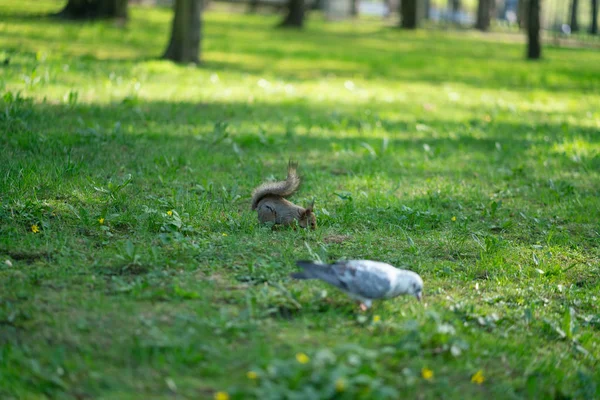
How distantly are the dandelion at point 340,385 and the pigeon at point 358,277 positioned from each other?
0.89m

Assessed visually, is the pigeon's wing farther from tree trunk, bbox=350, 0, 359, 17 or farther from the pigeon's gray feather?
tree trunk, bbox=350, 0, 359, 17

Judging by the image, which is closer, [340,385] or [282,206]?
[340,385]

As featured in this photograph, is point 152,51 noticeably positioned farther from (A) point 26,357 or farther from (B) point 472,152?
(A) point 26,357

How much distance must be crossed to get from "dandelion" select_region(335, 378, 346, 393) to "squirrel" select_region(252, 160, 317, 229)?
95.6 inches

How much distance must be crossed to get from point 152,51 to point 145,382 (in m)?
13.1

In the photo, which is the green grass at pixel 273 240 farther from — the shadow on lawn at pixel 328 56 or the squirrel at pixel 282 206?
the shadow on lawn at pixel 328 56

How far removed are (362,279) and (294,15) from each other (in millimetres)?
24419

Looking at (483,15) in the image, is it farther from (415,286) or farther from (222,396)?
(222,396)

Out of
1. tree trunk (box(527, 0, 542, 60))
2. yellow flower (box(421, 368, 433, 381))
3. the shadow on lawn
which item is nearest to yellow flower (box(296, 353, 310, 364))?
yellow flower (box(421, 368, 433, 381))

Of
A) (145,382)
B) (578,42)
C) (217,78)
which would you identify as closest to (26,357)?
(145,382)

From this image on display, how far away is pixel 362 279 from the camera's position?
4070mm

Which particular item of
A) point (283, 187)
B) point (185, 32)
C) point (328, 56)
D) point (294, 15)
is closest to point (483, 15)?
point (294, 15)

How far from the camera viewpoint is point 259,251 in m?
5.11

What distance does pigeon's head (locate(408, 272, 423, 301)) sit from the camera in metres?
4.33
